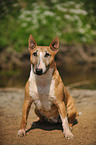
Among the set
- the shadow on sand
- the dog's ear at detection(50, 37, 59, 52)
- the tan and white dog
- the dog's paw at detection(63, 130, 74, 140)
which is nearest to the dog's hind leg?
the shadow on sand

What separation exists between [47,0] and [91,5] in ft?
35.7

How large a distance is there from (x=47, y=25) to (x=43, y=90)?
16.0 meters

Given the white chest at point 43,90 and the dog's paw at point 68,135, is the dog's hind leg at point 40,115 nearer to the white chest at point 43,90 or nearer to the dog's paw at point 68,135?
the white chest at point 43,90

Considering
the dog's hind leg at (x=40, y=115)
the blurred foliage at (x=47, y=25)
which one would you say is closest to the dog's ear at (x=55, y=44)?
the dog's hind leg at (x=40, y=115)

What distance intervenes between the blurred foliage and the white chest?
44.5ft

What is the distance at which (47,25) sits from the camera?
19.0 metres

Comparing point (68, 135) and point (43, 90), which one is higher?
point (43, 90)

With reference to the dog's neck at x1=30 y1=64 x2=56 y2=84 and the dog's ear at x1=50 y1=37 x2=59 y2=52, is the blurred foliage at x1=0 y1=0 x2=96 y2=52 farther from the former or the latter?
the dog's neck at x1=30 y1=64 x2=56 y2=84

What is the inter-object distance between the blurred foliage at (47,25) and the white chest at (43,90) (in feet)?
44.5

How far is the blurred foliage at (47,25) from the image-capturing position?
17.8 m

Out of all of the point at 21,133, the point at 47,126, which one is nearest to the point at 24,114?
the point at 21,133

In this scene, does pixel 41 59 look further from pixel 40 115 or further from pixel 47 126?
pixel 47 126

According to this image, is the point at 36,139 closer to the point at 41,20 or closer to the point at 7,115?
the point at 7,115

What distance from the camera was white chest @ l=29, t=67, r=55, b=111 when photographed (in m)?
3.83
